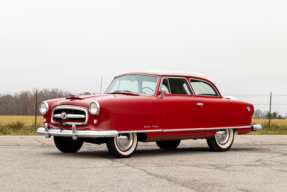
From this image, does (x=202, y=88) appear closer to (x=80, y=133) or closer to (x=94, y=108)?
(x=94, y=108)

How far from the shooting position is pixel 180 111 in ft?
29.0

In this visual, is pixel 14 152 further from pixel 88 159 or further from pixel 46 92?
pixel 46 92

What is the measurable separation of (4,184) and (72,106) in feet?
9.10

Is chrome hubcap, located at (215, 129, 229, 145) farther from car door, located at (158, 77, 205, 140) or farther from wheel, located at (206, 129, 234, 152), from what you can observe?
car door, located at (158, 77, 205, 140)

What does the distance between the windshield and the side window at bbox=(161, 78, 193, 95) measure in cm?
25

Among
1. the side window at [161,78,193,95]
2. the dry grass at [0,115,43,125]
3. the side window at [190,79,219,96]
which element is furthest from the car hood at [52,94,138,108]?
the dry grass at [0,115,43,125]

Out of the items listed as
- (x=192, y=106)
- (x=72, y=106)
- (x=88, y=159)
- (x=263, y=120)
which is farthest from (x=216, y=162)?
(x=263, y=120)

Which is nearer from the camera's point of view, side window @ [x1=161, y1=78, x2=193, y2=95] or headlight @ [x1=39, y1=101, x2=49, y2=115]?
headlight @ [x1=39, y1=101, x2=49, y2=115]

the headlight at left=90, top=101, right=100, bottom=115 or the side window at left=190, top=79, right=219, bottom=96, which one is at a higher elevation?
the side window at left=190, top=79, right=219, bottom=96

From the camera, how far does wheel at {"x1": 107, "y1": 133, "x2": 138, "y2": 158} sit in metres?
7.70

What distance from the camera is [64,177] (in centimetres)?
575

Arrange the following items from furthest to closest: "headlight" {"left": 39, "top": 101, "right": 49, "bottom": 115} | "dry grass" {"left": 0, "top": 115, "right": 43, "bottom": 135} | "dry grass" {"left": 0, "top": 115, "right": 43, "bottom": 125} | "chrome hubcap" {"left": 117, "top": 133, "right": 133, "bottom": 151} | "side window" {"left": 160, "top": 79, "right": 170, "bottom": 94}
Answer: "dry grass" {"left": 0, "top": 115, "right": 43, "bottom": 125} < "dry grass" {"left": 0, "top": 115, "right": 43, "bottom": 135} < "side window" {"left": 160, "top": 79, "right": 170, "bottom": 94} < "headlight" {"left": 39, "top": 101, "right": 49, "bottom": 115} < "chrome hubcap" {"left": 117, "top": 133, "right": 133, "bottom": 151}

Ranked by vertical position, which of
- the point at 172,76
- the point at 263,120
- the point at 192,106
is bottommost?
the point at 263,120

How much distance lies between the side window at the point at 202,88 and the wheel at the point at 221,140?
3.03 feet
